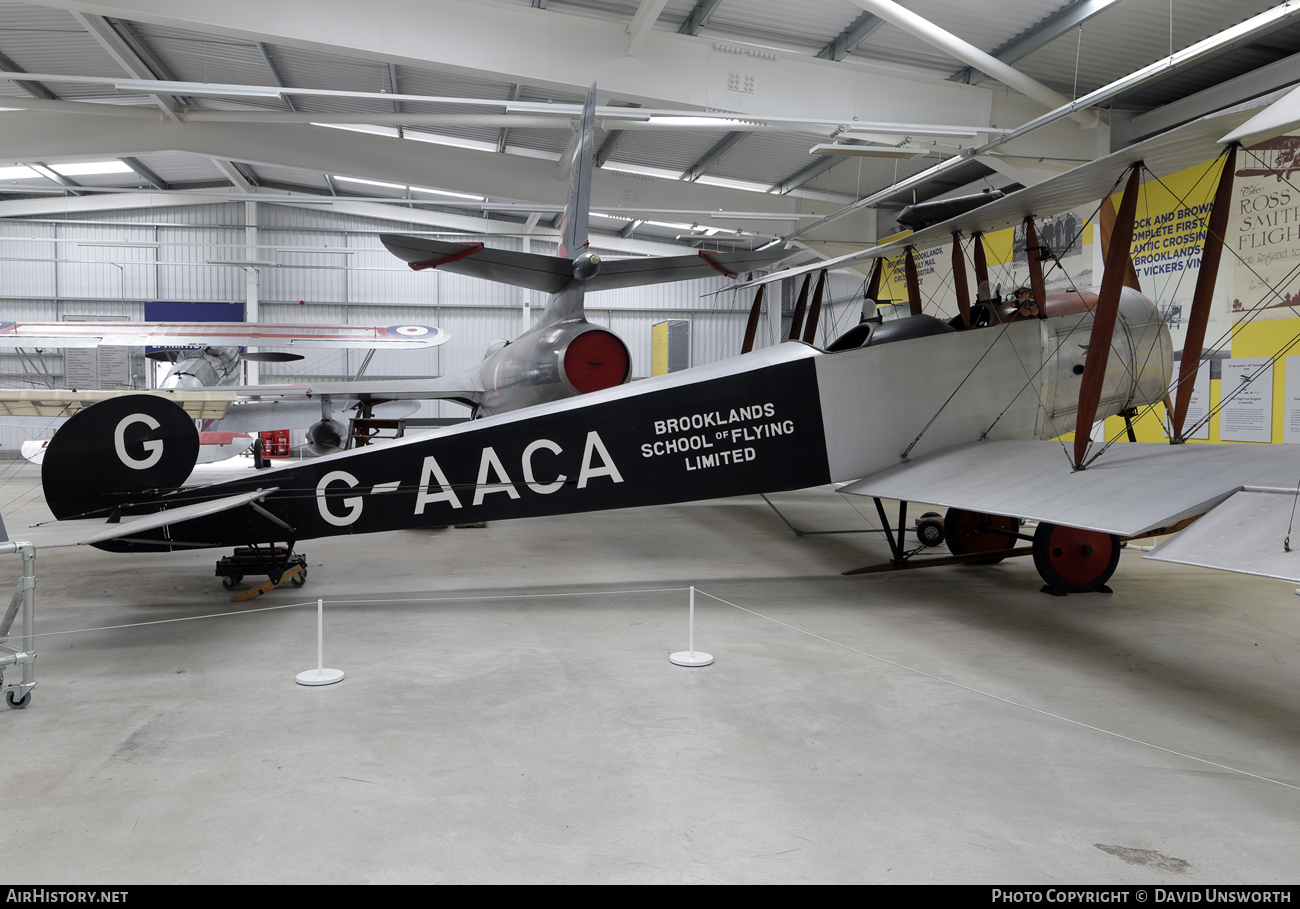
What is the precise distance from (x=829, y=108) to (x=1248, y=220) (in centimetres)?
631

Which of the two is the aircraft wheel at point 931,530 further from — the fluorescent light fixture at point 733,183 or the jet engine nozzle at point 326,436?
the fluorescent light fixture at point 733,183

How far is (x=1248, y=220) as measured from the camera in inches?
437

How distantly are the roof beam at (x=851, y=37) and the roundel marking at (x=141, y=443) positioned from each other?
10.4 meters

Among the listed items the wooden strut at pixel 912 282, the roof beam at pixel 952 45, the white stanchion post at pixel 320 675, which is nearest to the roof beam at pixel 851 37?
the roof beam at pixel 952 45

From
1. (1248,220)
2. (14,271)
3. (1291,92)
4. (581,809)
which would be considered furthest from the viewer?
(14,271)

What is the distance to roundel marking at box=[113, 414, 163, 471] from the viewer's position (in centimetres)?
527

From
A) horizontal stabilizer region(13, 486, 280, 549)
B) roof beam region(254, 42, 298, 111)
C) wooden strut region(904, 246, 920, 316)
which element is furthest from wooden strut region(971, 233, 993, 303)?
roof beam region(254, 42, 298, 111)

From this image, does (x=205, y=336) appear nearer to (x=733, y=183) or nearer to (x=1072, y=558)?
(x=733, y=183)

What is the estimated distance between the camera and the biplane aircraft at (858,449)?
488 cm

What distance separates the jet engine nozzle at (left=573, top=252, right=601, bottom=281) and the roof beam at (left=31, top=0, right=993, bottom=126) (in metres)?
3.89

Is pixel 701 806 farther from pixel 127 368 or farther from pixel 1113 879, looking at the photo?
pixel 127 368

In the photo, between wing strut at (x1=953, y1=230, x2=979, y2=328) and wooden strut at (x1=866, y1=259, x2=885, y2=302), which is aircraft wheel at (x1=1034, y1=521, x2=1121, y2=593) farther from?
wooden strut at (x1=866, y1=259, x2=885, y2=302)

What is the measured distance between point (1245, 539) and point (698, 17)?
1065 centimetres

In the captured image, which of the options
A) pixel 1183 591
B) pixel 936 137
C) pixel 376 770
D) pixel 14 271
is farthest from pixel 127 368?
pixel 1183 591
